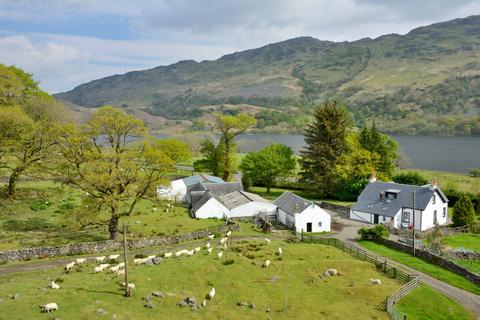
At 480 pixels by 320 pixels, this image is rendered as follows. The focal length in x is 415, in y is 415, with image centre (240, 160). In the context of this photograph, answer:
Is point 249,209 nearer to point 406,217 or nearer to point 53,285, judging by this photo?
point 406,217

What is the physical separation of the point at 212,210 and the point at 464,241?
99.6ft

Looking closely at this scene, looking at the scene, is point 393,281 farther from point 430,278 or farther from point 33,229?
point 33,229

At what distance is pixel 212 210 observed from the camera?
5512 centimetres

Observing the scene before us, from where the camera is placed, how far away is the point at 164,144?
9181 centimetres

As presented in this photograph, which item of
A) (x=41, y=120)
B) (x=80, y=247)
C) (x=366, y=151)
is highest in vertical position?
(x=41, y=120)

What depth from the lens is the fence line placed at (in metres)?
27.4

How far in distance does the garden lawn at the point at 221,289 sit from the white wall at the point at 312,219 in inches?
563

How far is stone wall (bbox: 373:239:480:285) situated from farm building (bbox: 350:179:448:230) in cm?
918

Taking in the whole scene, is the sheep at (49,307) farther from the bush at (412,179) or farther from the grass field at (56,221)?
the bush at (412,179)

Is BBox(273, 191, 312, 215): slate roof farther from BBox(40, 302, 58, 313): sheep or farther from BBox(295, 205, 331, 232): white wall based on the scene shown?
BBox(40, 302, 58, 313): sheep

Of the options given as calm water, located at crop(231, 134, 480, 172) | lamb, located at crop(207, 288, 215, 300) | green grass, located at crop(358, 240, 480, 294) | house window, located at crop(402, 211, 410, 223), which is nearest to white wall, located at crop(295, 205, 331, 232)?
green grass, located at crop(358, 240, 480, 294)

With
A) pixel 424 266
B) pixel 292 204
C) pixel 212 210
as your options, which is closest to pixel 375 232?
pixel 424 266

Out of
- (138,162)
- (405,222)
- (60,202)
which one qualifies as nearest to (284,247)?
(138,162)

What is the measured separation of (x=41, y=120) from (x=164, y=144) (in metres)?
39.9
